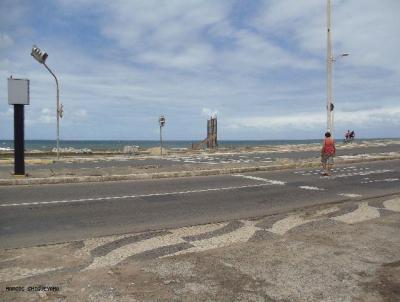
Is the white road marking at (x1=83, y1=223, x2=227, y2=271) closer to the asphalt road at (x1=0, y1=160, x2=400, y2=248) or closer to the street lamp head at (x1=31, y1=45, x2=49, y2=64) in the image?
the asphalt road at (x1=0, y1=160, x2=400, y2=248)

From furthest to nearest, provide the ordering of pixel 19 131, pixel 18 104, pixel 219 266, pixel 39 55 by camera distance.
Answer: pixel 39 55 < pixel 19 131 < pixel 18 104 < pixel 219 266

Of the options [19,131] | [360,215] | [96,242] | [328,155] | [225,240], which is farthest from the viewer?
[328,155]

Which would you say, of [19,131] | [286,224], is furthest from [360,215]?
[19,131]

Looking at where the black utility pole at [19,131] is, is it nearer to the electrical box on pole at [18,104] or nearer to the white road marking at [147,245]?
the electrical box on pole at [18,104]

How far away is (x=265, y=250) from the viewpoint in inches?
233

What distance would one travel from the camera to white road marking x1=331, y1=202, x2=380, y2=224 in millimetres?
8188

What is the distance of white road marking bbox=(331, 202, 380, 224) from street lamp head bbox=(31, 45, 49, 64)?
16.5 m

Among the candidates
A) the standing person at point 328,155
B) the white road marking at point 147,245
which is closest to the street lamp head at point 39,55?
the standing person at point 328,155

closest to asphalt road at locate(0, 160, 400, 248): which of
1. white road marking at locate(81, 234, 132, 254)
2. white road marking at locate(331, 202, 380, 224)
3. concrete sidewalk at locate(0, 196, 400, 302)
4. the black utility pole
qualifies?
white road marking at locate(81, 234, 132, 254)

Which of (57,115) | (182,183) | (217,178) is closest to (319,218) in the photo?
(182,183)

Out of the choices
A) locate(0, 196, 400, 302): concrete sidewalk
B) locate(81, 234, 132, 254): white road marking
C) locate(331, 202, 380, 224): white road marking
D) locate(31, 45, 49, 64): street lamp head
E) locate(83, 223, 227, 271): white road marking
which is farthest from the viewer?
locate(31, 45, 49, 64): street lamp head

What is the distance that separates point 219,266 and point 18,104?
435 inches

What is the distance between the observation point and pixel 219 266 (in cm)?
520

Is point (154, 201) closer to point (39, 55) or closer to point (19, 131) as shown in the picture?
point (19, 131)
